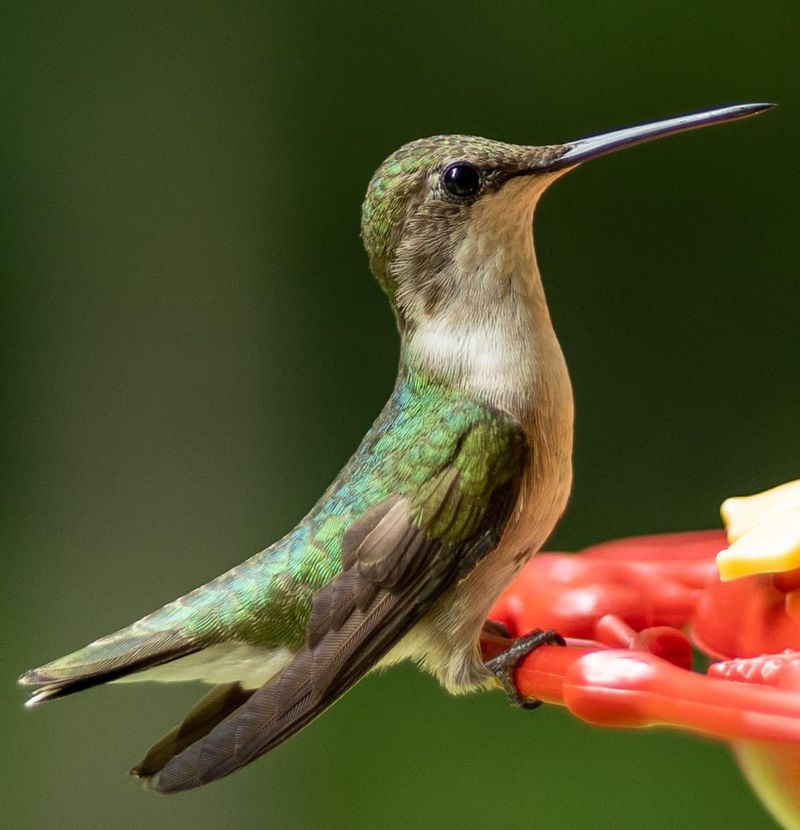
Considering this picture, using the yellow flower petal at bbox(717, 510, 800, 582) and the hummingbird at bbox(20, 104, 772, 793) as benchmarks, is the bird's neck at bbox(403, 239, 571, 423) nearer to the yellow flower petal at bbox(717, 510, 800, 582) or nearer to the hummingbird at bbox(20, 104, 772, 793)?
the hummingbird at bbox(20, 104, 772, 793)

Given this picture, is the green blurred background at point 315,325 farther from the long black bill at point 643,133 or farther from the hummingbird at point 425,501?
the long black bill at point 643,133

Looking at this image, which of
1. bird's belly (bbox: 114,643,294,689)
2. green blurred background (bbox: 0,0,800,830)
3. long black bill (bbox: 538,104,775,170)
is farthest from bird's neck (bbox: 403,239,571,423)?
green blurred background (bbox: 0,0,800,830)

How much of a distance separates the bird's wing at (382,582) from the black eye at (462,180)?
23 centimetres

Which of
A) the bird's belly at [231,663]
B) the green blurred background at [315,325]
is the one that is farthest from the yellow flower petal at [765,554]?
the green blurred background at [315,325]

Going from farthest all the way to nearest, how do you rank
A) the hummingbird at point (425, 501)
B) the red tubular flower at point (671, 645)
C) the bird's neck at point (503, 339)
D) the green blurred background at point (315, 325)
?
the green blurred background at point (315, 325) → the bird's neck at point (503, 339) → the hummingbird at point (425, 501) → the red tubular flower at point (671, 645)

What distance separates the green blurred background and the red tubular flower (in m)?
1.58

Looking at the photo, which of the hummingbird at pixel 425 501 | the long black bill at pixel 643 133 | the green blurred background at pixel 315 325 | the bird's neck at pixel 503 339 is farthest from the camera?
the green blurred background at pixel 315 325

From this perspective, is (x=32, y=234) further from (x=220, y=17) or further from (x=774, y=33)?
(x=774, y=33)

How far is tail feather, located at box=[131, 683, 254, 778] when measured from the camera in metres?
1.25

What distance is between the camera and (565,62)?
9.61 feet

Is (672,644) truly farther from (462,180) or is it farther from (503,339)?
(462,180)

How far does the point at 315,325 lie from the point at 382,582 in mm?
2006

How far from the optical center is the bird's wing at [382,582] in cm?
106

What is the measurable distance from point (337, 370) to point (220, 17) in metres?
0.92
